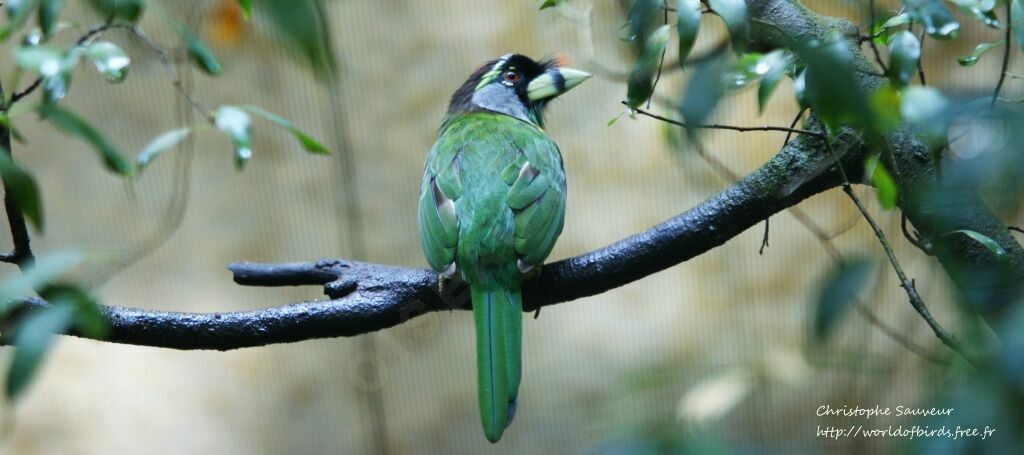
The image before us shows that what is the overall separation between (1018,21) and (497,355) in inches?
43.3

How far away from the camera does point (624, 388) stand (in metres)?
0.83

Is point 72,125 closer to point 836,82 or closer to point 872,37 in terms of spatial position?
point 836,82

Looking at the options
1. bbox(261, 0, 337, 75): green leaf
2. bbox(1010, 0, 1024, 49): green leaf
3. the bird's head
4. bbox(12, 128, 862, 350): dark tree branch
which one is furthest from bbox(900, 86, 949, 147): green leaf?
the bird's head

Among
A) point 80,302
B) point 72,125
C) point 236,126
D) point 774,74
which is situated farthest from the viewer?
point 236,126

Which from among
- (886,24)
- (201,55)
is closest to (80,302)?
(201,55)

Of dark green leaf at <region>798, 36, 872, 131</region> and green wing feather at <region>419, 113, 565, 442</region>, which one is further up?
dark green leaf at <region>798, 36, 872, 131</region>

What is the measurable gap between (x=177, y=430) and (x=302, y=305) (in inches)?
112

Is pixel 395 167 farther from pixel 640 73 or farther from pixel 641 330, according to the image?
pixel 640 73

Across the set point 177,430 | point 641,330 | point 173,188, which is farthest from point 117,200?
point 641,330

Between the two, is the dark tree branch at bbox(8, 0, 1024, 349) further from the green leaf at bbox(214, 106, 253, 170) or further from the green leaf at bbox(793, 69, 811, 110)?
the green leaf at bbox(214, 106, 253, 170)

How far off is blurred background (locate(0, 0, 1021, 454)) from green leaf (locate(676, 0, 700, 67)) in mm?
2677

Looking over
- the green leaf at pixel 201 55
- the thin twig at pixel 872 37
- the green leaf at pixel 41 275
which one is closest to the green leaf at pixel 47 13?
the green leaf at pixel 201 55

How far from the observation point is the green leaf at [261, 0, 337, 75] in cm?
49

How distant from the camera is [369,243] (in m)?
4.20
